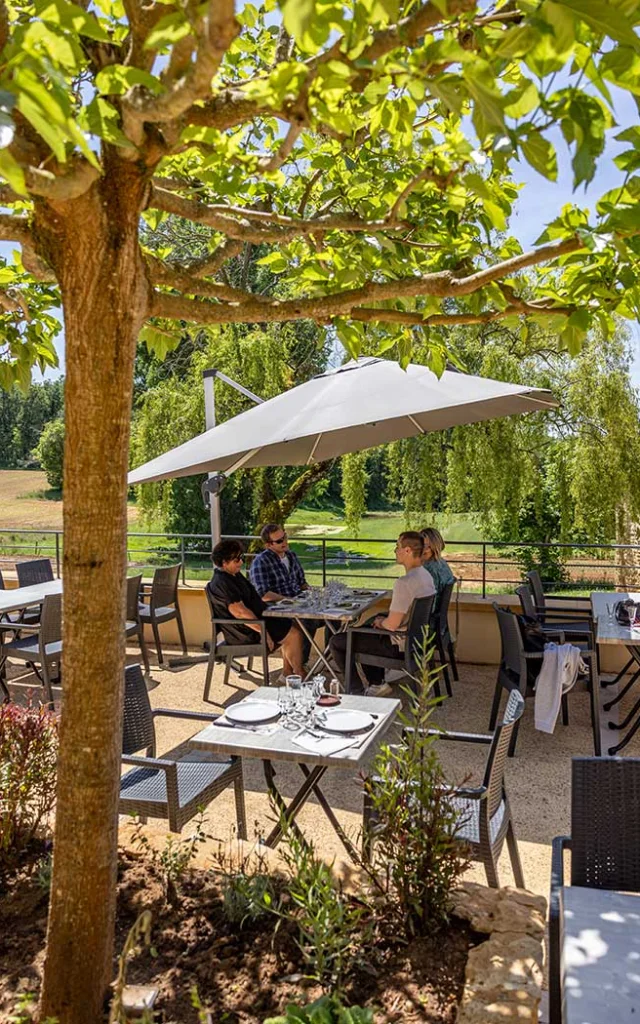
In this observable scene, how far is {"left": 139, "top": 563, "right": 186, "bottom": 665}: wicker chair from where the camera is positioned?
692 centimetres

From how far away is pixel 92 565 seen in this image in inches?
70.3

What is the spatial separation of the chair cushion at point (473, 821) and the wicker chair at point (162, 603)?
4.38 m

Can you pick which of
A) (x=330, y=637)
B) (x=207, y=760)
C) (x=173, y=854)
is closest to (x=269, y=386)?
(x=330, y=637)

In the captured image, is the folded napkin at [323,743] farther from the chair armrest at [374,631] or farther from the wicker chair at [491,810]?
the chair armrest at [374,631]

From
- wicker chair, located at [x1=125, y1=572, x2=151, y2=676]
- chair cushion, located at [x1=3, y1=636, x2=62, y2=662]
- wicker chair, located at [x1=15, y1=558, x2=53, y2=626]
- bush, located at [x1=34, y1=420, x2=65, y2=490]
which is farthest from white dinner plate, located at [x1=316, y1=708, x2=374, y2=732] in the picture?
bush, located at [x1=34, y1=420, x2=65, y2=490]

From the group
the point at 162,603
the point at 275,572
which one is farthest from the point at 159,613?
the point at 275,572

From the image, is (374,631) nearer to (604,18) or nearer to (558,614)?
(558,614)

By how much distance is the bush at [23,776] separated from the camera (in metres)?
2.46

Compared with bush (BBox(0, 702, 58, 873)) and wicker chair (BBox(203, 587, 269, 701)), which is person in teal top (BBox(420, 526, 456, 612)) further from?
bush (BBox(0, 702, 58, 873))

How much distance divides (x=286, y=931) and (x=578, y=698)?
4.25 meters

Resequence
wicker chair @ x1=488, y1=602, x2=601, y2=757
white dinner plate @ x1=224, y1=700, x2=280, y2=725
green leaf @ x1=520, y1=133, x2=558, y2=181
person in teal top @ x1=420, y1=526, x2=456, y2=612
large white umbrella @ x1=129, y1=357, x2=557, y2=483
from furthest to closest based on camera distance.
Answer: person in teal top @ x1=420, y1=526, x2=456, y2=612, wicker chair @ x1=488, y1=602, x2=601, y2=757, large white umbrella @ x1=129, y1=357, x2=557, y2=483, white dinner plate @ x1=224, y1=700, x2=280, y2=725, green leaf @ x1=520, y1=133, x2=558, y2=181

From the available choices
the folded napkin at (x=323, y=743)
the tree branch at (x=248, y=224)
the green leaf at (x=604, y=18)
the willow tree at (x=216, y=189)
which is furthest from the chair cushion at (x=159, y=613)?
the green leaf at (x=604, y=18)

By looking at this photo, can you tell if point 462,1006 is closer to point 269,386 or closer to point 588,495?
point 588,495

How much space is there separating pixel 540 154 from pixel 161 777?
9.17 feet
